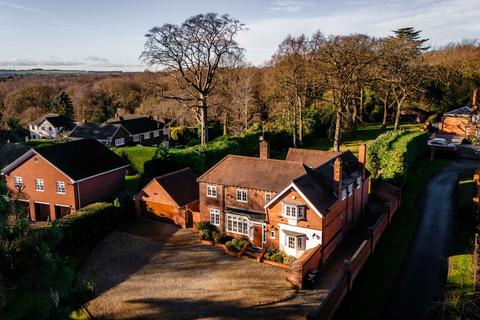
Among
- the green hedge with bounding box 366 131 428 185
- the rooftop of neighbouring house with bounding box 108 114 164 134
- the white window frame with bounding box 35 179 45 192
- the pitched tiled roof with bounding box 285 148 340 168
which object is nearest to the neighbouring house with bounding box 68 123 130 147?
the rooftop of neighbouring house with bounding box 108 114 164 134

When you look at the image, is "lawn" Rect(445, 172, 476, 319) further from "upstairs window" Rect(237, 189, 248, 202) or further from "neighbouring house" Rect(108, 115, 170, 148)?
"neighbouring house" Rect(108, 115, 170, 148)

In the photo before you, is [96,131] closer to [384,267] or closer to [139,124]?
[139,124]

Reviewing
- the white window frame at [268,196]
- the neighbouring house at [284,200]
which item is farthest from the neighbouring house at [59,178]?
the white window frame at [268,196]

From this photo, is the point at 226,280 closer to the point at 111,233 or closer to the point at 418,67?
the point at 111,233

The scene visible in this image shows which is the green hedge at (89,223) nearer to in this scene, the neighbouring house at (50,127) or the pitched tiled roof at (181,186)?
the pitched tiled roof at (181,186)

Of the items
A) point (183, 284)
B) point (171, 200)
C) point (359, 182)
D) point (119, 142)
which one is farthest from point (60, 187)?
point (119, 142)

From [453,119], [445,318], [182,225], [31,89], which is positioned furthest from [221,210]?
[31,89]
